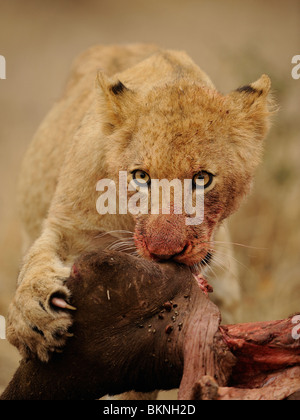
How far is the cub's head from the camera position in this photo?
2535 mm

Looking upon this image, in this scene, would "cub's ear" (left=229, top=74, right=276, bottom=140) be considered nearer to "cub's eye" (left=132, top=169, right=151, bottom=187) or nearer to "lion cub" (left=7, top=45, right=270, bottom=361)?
"lion cub" (left=7, top=45, right=270, bottom=361)

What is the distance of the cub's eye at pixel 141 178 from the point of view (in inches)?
108

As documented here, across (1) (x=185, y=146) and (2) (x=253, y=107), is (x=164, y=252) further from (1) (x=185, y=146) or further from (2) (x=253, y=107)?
(2) (x=253, y=107)

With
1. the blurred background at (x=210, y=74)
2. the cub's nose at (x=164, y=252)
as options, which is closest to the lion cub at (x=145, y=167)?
the cub's nose at (x=164, y=252)

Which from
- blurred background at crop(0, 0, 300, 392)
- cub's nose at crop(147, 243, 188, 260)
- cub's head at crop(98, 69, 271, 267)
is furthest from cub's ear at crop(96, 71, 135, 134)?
blurred background at crop(0, 0, 300, 392)

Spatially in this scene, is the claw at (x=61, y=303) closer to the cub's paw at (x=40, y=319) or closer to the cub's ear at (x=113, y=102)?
the cub's paw at (x=40, y=319)

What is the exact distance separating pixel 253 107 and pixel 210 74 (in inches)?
148

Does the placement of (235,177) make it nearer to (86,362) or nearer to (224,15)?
(86,362)

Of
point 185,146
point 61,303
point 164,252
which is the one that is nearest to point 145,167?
point 185,146

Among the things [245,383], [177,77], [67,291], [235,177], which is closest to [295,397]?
[245,383]

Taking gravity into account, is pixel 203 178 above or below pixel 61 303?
above

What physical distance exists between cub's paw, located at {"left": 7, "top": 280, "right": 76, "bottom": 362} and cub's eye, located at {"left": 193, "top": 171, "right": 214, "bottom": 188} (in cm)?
74

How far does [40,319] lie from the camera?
2.41 metres

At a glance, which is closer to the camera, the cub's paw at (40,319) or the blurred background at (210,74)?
the cub's paw at (40,319)
